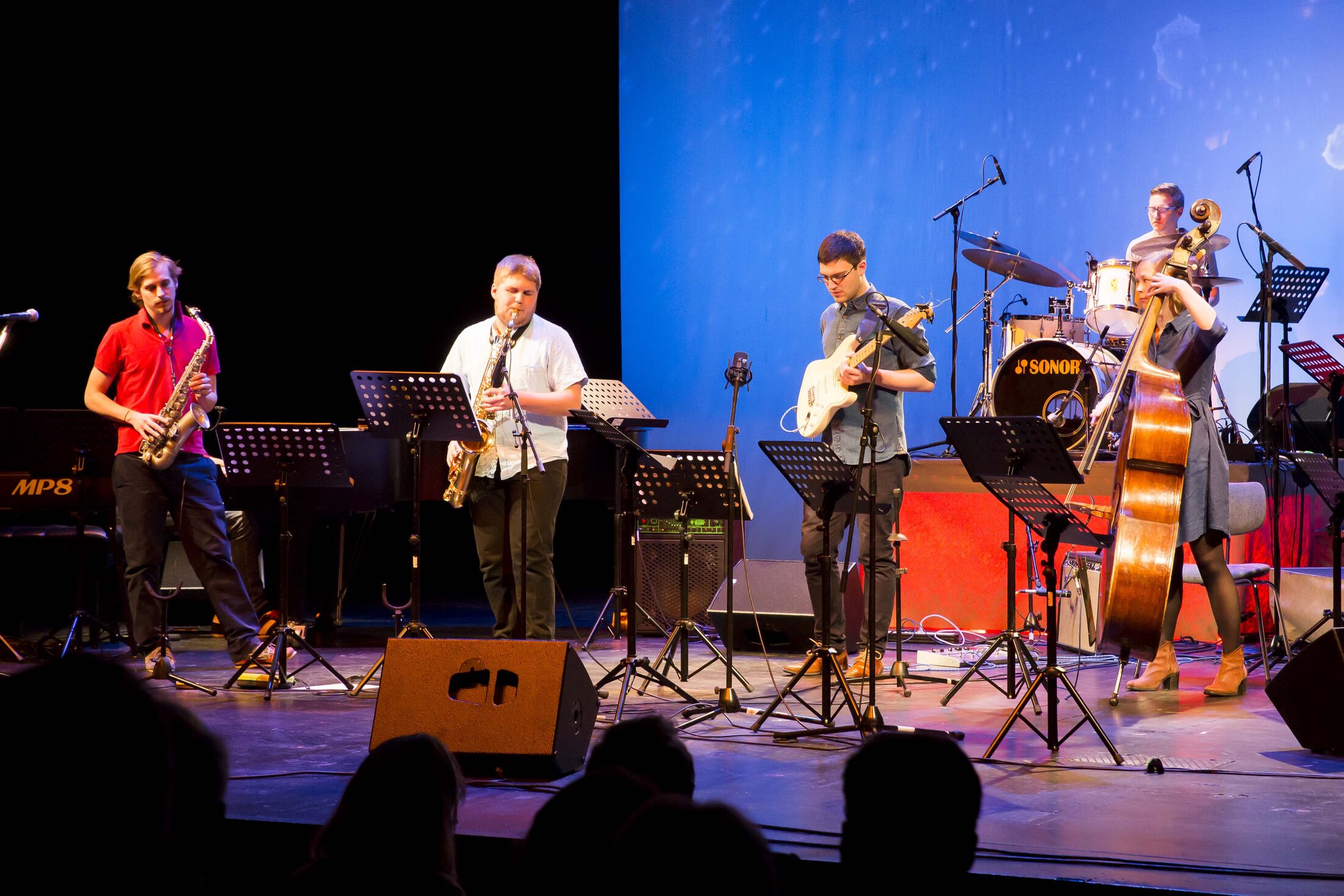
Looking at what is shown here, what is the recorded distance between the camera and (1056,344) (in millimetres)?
8781

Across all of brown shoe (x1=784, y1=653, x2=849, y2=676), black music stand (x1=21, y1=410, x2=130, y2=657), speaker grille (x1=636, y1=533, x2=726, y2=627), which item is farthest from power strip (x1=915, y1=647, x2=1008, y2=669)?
black music stand (x1=21, y1=410, x2=130, y2=657)

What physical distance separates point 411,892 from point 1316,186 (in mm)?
9626

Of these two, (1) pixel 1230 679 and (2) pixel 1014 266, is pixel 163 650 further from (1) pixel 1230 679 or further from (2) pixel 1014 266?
(2) pixel 1014 266

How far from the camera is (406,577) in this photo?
11.2 m

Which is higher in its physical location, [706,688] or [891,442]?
[891,442]

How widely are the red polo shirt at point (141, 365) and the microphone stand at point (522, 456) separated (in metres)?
1.65

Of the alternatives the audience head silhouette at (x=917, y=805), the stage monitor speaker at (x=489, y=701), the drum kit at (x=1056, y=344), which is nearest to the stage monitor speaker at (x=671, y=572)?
A: the drum kit at (x=1056, y=344)

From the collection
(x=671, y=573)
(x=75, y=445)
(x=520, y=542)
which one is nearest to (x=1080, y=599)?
(x=671, y=573)

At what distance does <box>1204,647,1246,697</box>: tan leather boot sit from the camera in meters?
5.97

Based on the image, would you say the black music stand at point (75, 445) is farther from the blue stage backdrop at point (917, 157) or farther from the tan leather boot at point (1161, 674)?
the tan leather boot at point (1161, 674)

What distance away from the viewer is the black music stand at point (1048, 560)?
4500mm

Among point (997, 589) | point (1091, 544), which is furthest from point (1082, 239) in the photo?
point (1091, 544)

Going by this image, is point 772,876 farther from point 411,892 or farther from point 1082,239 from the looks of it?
point 1082,239

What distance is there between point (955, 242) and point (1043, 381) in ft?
4.95
